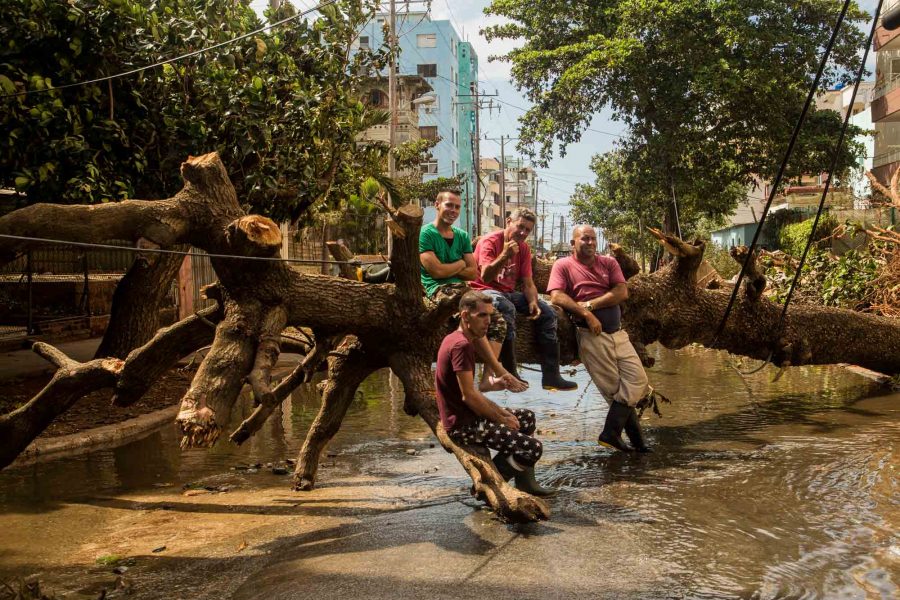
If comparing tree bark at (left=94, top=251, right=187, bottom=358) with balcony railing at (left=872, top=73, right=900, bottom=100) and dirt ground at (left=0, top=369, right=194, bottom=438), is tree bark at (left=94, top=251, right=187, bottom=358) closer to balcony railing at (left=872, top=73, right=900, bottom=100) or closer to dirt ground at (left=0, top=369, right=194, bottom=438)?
dirt ground at (left=0, top=369, right=194, bottom=438)

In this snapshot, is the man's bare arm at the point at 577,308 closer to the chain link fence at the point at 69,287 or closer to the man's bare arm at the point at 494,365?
the man's bare arm at the point at 494,365

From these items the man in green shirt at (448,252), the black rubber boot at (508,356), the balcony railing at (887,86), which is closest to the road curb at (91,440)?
the man in green shirt at (448,252)

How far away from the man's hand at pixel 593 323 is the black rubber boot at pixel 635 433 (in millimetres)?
884

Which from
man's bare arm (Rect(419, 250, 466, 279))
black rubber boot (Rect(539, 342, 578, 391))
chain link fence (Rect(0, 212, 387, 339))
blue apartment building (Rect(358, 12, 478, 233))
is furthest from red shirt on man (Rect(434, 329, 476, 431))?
blue apartment building (Rect(358, 12, 478, 233))

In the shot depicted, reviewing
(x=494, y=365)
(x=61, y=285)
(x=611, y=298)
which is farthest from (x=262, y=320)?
(x=61, y=285)

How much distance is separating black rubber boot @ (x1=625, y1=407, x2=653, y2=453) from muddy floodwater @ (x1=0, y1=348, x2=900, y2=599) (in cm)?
21

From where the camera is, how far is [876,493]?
657 centimetres

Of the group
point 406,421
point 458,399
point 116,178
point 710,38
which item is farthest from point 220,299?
point 710,38

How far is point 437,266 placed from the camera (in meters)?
7.30

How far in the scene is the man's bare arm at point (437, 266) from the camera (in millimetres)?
7297

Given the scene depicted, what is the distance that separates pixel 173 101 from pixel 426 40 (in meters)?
67.3

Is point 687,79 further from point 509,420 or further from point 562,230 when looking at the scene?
point 562,230

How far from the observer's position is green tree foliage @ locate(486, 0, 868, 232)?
27.0 metres

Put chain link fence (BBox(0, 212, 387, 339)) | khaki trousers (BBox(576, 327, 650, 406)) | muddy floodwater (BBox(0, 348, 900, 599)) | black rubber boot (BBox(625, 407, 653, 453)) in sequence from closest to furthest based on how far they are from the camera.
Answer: muddy floodwater (BBox(0, 348, 900, 599)) → khaki trousers (BBox(576, 327, 650, 406)) → black rubber boot (BBox(625, 407, 653, 453)) → chain link fence (BBox(0, 212, 387, 339))
